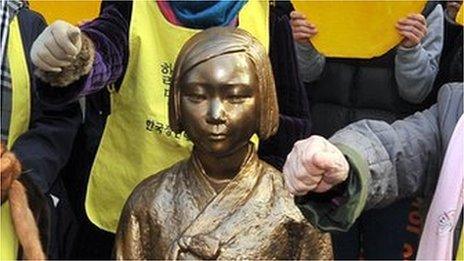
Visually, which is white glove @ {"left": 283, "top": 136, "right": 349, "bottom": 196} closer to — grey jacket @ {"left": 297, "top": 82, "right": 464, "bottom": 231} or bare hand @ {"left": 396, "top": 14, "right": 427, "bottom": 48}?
grey jacket @ {"left": 297, "top": 82, "right": 464, "bottom": 231}

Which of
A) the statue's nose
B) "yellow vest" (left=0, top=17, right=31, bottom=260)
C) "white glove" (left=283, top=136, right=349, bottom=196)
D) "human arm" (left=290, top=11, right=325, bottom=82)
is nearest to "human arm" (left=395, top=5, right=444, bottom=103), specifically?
"human arm" (left=290, top=11, right=325, bottom=82)

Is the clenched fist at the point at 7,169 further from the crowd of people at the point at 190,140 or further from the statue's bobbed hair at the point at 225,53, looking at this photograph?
the statue's bobbed hair at the point at 225,53

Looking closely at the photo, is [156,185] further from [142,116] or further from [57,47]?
[57,47]

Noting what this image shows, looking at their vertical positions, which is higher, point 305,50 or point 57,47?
point 57,47

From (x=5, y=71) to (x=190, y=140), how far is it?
32 cm

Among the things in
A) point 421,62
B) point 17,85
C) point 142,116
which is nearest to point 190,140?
point 142,116

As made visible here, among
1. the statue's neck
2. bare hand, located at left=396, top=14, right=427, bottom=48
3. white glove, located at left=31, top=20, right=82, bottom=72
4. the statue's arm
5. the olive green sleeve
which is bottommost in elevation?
the statue's arm

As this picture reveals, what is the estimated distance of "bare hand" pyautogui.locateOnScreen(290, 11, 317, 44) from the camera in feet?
5.85

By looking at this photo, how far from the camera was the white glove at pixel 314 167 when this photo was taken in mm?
1229

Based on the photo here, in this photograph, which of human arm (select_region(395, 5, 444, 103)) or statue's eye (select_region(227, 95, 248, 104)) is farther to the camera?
human arm (select_region(395, 5, 444, 103))

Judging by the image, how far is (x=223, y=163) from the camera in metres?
1.56

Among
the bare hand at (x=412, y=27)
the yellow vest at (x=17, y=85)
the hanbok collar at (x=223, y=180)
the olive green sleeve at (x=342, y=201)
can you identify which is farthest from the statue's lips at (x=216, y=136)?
the bare hand at (x=412, y=27)

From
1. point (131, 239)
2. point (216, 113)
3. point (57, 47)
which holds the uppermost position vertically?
point (57, 47)

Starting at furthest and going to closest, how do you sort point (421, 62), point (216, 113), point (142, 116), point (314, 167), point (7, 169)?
point (421, 62) → point (142, 116) → point (216, 113) → point (7, 169) → point (314, 167)
